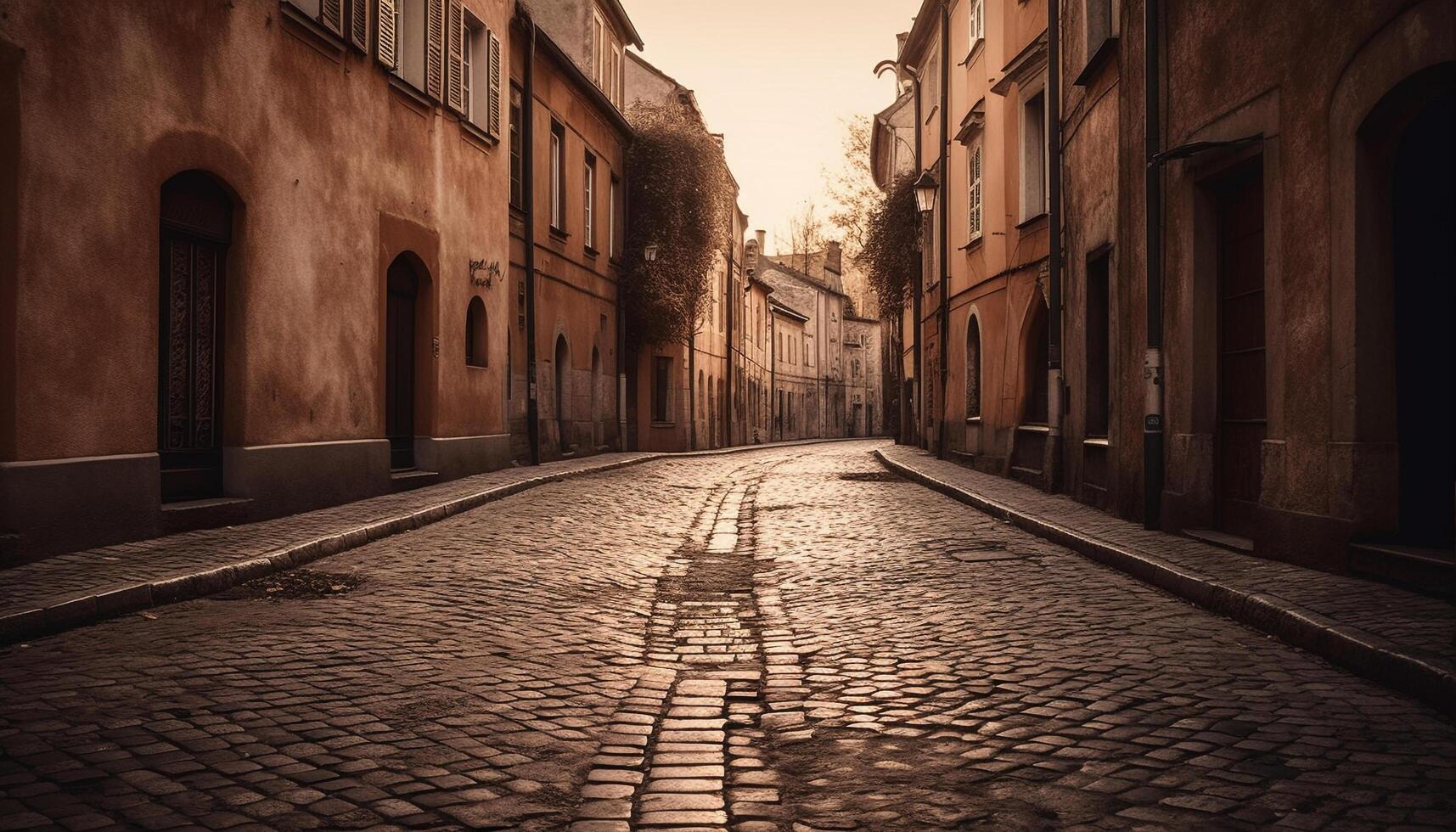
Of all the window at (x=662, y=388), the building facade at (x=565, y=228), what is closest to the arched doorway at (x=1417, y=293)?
the building facade at (x=565, y=228)

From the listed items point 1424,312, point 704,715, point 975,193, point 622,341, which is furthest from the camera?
point 622,341

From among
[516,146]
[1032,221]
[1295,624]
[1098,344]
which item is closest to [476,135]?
[516,146]

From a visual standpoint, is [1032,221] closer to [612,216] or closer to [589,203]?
[589,203]

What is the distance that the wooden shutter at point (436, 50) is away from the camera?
14773 millimetres

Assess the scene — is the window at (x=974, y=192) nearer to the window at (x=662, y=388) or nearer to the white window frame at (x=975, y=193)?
the white window frame at (x=975, y=193)

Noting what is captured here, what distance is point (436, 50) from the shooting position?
15055 mm

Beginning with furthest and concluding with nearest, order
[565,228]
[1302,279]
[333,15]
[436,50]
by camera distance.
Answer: [565,228], [436,50], [333,15], [1302,279]

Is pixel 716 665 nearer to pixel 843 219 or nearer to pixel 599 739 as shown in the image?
pixel 599 739

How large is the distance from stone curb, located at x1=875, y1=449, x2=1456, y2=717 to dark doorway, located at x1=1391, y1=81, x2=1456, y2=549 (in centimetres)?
138

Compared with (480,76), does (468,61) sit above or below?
above

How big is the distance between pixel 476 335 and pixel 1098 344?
8.91 m

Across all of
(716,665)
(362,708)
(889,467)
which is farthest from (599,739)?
(889,467)

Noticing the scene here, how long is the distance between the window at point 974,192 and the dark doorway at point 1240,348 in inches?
417

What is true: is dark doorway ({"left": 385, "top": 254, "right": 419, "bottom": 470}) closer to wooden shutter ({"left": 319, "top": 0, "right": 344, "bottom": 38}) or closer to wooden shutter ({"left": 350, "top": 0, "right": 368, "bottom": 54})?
wooden shutter ({"left": 350, "top": 0, "right": 368, "bottom": 54})
